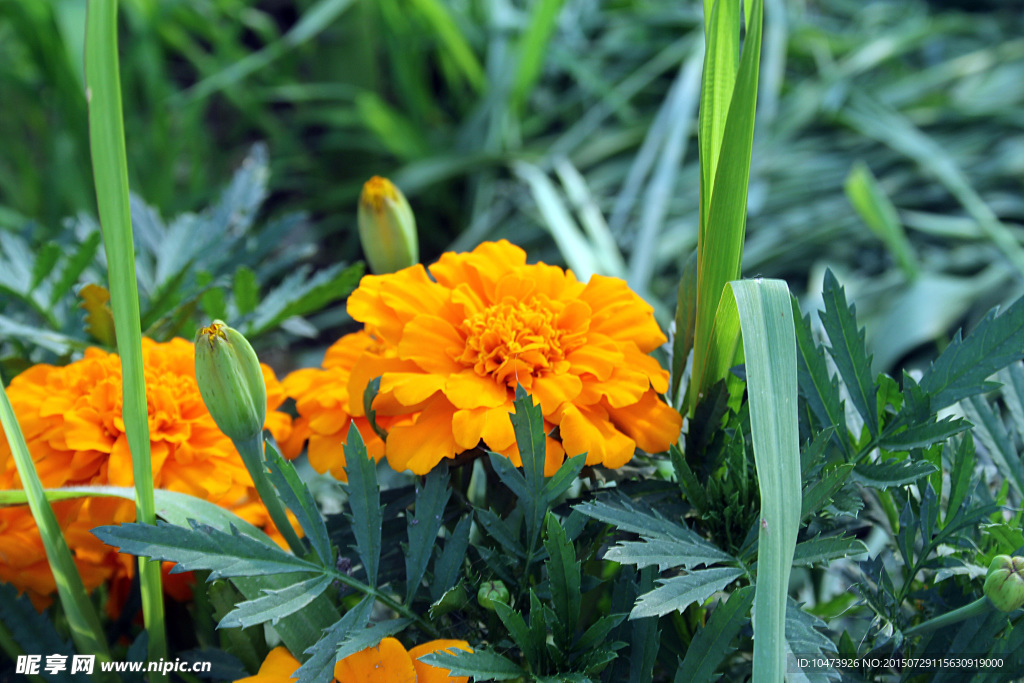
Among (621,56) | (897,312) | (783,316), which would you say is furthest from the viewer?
(621,56)

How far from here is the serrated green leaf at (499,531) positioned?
1.20 ft

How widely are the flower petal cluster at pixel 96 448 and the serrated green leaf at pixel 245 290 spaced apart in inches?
4.7

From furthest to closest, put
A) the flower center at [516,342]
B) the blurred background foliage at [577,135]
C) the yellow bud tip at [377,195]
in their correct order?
the blurred background foliage at [577,135], the yellow bud tip at [377,195], the flower center at [516,342]

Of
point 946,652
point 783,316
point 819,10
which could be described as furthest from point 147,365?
point 819,10

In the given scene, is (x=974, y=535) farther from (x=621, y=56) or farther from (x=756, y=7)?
(x=621, y=56)

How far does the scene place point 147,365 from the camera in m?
0.46

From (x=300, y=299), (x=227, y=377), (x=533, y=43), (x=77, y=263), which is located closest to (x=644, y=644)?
(x=227, y=377)

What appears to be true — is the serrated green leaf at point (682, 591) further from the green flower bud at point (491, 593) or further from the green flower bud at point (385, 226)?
the green flower bud at point (385, 226)

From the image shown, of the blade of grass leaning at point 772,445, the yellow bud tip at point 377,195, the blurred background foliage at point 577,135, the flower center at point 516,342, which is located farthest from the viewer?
the blurred background foliage at point 577,135

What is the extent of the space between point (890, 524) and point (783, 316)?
20 centimetres

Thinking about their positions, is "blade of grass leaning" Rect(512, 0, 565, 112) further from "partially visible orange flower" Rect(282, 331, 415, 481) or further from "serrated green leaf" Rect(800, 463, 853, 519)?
"serrated green leaf" Rect(800, 463, 853, 519)

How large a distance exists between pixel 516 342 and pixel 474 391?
4 centimetres

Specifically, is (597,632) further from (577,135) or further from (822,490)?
(577,135)

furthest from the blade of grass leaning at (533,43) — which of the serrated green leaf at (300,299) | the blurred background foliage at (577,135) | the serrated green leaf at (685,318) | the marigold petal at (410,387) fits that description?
the marigold petal at (410,387)
